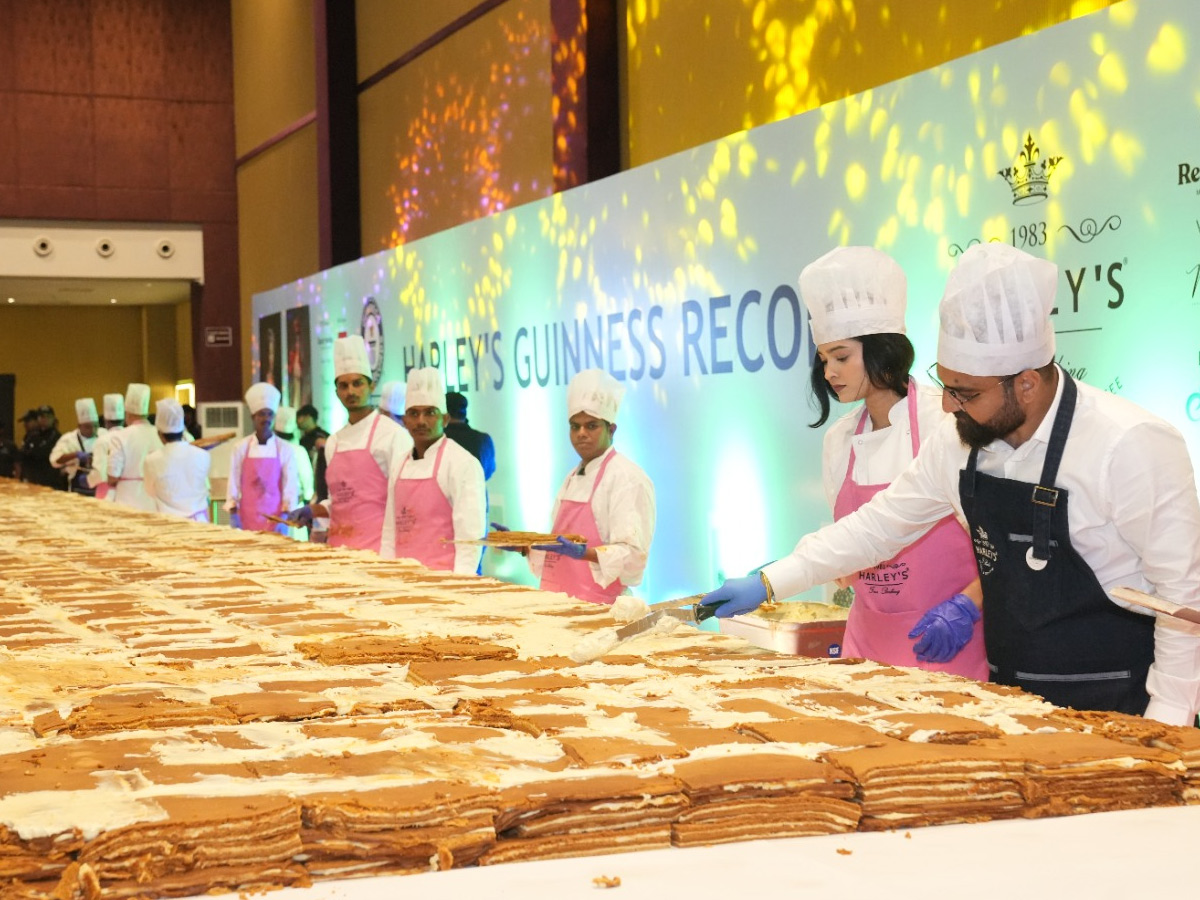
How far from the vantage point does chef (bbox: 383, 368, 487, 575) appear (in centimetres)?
481

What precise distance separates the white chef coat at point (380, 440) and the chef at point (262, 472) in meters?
2.11

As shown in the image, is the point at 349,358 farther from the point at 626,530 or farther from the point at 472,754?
the point at 472,754

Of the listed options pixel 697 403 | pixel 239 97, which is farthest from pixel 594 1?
pixel 239 97

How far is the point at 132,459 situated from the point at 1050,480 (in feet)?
27.5

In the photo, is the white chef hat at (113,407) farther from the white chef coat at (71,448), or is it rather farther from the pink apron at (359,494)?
the pink apron at (359,494)

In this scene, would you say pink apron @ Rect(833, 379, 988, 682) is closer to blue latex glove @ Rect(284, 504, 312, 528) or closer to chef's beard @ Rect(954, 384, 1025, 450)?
chef's beard @ Rect(954, 384, 1025, 450)

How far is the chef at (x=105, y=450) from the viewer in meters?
10.2

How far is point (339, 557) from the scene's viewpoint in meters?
3.52

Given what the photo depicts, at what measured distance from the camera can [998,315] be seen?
222 centimetres

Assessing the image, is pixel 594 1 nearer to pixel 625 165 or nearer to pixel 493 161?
pixel 625 165

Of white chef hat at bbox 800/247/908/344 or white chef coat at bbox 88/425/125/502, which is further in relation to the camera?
white chef coat at bbox 88/425/125/502

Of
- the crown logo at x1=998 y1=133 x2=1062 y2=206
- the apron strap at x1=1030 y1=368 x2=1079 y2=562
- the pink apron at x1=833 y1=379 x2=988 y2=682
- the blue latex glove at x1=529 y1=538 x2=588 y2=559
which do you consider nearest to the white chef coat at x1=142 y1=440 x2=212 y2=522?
the blue latex glove at x1=529 y1=538 x2=588 y2=559

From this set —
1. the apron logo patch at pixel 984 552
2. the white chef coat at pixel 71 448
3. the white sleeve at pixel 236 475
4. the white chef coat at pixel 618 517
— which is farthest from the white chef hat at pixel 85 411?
the apron logo patch at pixel 984 552

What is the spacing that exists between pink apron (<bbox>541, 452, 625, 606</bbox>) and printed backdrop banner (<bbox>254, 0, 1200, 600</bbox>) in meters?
0.81
